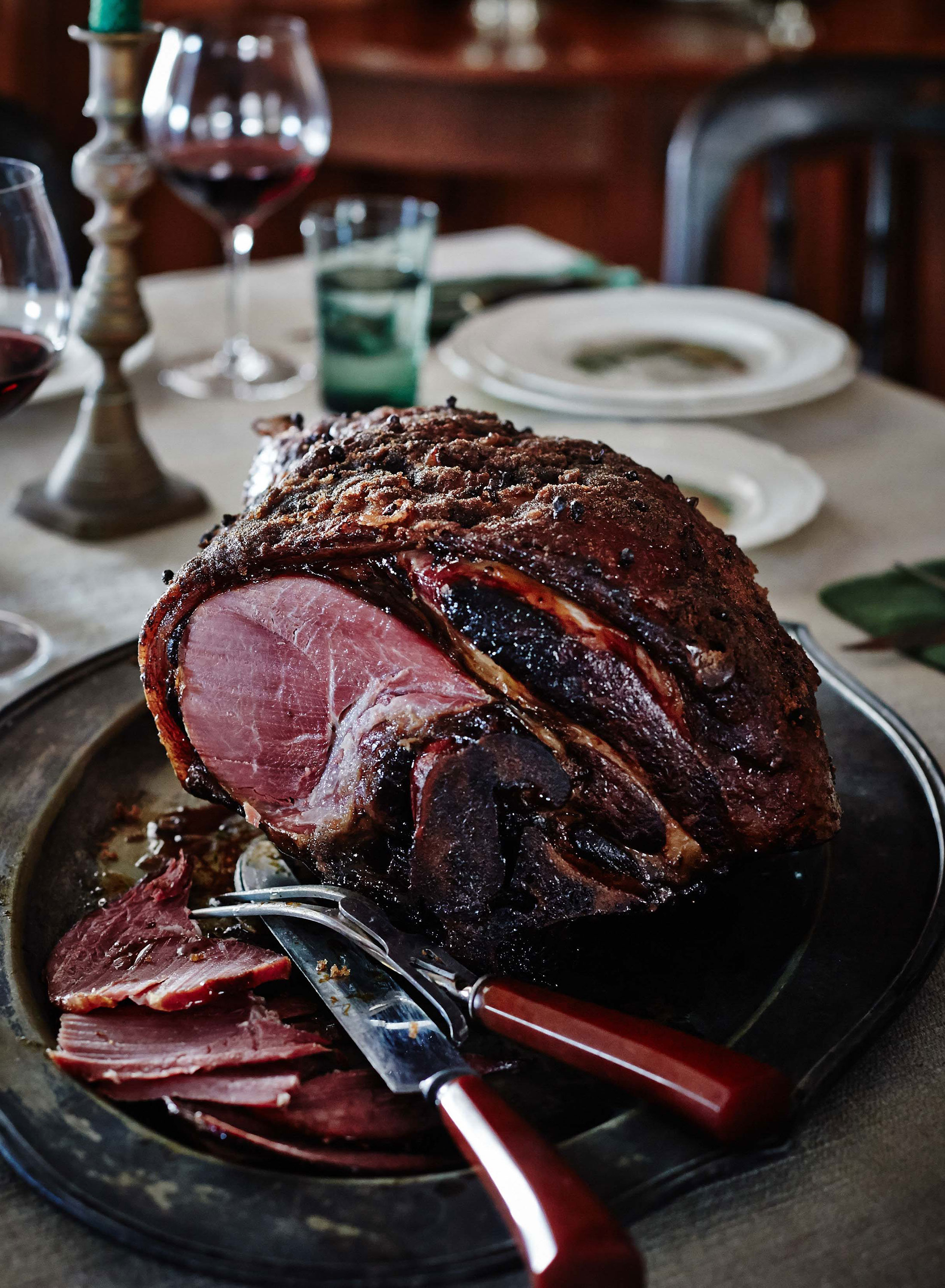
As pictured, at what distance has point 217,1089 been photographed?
80cm

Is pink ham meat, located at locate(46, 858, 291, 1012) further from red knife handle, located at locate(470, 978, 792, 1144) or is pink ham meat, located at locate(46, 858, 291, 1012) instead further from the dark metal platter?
red knife handle, located at locate(470, 978, 792, 1144)

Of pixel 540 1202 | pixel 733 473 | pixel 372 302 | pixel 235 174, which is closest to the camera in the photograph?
pixel 540 1202

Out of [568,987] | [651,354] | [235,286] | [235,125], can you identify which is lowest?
[568,987]

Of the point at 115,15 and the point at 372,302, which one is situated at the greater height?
the point at 115,15

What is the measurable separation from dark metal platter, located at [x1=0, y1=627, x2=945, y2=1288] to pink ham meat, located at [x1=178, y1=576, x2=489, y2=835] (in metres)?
0.15

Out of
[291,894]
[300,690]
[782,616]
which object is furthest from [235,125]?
[291,894]

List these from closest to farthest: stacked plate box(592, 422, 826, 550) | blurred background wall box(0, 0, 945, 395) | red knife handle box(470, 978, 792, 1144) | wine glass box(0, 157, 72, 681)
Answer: red knife handle box(470, 978, 792, 1144) → wine glass box(0, 157, 72, 681) → stacked plate box(592, 422, 826, 550) → blurred background wall box(0, 0, 945, 395)

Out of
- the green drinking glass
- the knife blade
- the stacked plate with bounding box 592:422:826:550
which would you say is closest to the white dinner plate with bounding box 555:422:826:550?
the stacked plate with bounding box 592:422:826:550

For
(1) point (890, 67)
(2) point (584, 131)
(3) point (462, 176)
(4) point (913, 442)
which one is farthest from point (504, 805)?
(3) point (462, 176)

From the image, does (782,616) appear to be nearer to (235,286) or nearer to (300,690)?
(300,690)

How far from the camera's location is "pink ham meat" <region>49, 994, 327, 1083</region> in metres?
0.80

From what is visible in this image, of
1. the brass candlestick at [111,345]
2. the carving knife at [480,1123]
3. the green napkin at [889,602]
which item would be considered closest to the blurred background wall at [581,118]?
the brass candlestick at [111,345]

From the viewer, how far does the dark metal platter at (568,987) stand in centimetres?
68

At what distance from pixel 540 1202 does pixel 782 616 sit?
93 centimetres
